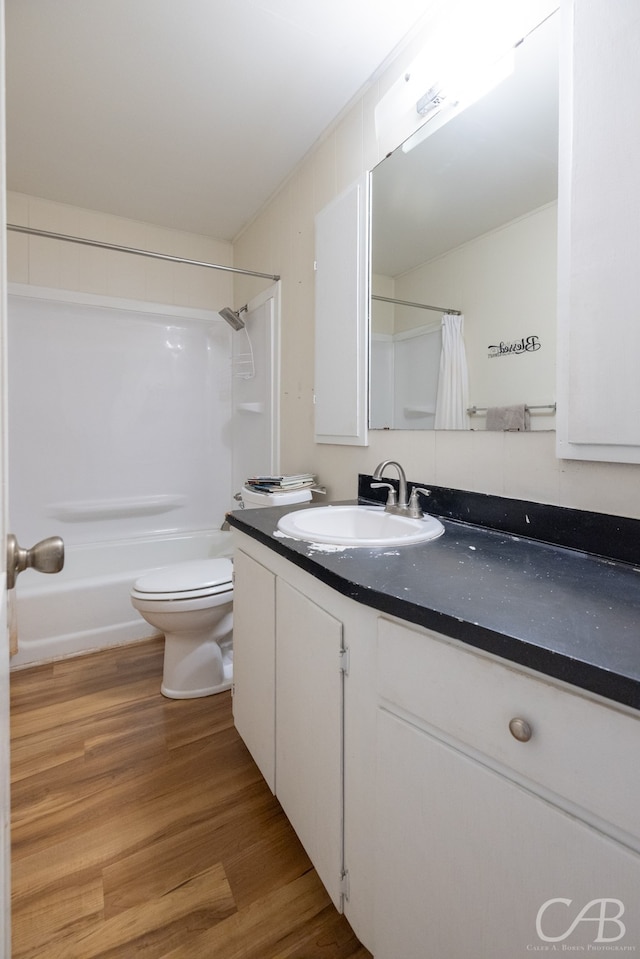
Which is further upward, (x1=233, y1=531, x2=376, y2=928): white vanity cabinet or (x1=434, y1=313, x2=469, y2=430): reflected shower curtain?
(x1=434, y1=313, x2=469, y2=430): reflected shower curtain

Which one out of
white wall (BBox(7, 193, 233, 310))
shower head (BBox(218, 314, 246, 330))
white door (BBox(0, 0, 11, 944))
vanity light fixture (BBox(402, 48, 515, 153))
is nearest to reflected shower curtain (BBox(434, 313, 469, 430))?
vanity light fixture (BBox(402, 48, 515, 153))

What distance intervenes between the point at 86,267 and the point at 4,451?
96.3 inches

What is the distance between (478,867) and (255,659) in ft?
2.50

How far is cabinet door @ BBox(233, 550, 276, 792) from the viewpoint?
1161 millimetres

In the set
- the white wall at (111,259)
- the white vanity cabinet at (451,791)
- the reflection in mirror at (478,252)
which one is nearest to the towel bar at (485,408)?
the reflection in mirror at (478,252)

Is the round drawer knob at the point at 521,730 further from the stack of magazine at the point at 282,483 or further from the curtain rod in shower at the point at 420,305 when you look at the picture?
the stack of magazine at the point at 282,483

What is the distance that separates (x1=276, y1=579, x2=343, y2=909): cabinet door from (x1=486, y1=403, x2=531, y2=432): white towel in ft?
2.25

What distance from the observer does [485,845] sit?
23.8 inches

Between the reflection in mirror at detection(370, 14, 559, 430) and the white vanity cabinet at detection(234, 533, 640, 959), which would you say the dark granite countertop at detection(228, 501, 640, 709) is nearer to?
the white vanity cabinet at detection(234, 533, 640, 959)

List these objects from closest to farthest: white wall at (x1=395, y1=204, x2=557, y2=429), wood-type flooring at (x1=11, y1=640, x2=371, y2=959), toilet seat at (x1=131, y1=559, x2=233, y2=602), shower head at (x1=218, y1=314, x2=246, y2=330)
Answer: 1. wood-type flooring at (x1=11, y1=640, x2=371, y2=959)
2. white wall at (x1=395, y1=204, x2=557, y2=429)
3. toilet seat at (x1=131, y1=559, x2=233, y2=602)
4. shower head at (x1=218, y1=314, x2=246, y2=330)

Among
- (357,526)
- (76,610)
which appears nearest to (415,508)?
(357,526)

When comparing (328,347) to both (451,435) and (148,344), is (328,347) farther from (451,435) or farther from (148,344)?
(148,344)

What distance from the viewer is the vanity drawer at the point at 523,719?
1.58 ft

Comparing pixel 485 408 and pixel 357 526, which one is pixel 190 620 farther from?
pixel 485 408
